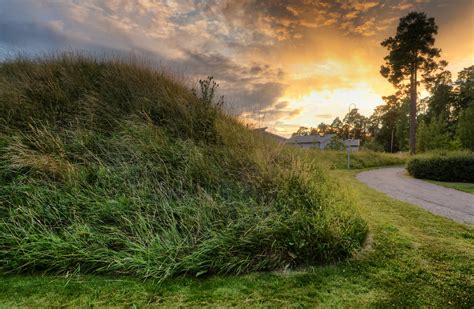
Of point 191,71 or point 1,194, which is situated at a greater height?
point 191,71

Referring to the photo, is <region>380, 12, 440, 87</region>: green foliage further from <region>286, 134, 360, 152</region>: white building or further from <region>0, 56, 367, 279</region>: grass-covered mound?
<region>0, 56, 367, 279</region>: grass-covered mound

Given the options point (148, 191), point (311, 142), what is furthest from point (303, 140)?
point (148, 191)

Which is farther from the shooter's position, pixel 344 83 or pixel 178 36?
pixel 344 83

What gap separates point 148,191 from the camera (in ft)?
9.77

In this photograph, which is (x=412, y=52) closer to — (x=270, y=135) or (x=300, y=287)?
(x=270, y=135)

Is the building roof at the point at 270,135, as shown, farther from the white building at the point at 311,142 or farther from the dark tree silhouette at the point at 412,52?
the dark tree silhouette at the point at 412,52

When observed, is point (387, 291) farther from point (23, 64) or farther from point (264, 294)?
point (23, 64)

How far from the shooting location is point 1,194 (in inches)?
114

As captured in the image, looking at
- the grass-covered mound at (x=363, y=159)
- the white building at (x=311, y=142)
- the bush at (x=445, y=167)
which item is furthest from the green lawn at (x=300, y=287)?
the grass-covered mound at (x=363, y=159)

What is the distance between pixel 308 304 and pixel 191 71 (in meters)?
5.40

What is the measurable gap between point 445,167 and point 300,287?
11.8m

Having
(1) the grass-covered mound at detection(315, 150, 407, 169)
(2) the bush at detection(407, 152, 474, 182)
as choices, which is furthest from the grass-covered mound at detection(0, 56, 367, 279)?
(1) the grass-covered mound at detection(315, 150, 407, 169)

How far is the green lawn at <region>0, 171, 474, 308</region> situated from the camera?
185 cm

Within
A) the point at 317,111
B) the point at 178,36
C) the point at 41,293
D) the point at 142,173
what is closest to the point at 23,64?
the point at 178,36
